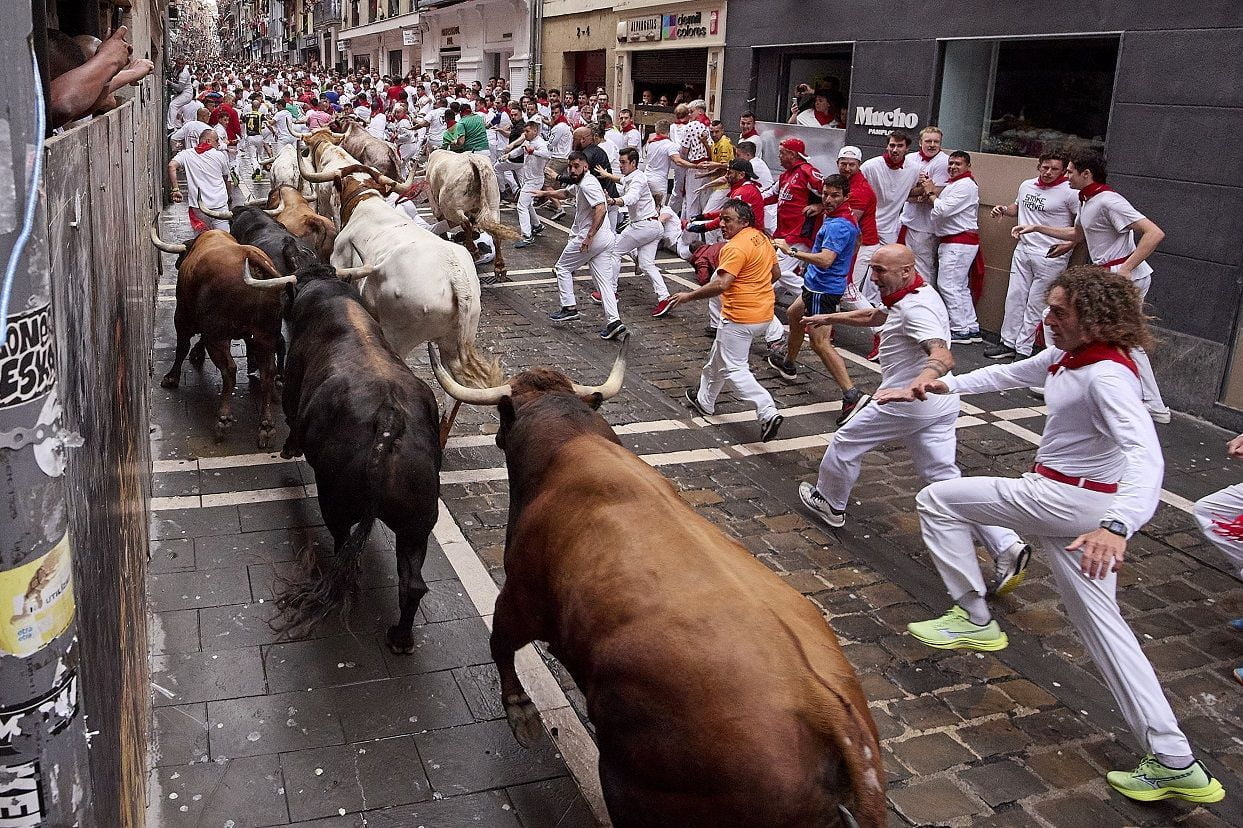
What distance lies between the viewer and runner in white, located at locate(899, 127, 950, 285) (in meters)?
12.4

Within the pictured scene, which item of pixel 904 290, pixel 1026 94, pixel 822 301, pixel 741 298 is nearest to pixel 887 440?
pixel 904 290

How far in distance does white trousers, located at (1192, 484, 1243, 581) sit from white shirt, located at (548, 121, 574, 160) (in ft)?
52.8

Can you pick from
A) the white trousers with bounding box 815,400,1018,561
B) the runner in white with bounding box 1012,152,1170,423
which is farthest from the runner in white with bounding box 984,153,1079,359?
the white trousers with bounding box 815,400,1018,561

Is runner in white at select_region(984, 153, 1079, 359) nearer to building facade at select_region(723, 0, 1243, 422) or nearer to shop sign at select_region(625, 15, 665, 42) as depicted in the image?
building facade at select_region(723, 0, 1243, 422)

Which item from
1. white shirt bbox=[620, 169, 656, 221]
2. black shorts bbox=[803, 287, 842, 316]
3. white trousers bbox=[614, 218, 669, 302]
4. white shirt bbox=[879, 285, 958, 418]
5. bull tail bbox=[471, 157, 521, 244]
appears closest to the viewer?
white shirt bbox=[879, 285, 958, 418]

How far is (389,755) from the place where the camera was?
446 centimetres

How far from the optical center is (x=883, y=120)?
46.6 feet

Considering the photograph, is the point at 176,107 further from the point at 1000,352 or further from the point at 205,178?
the point at 1000,352

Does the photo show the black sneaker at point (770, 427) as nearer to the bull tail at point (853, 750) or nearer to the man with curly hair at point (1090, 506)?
the man with curly hair at point (1090, 506)

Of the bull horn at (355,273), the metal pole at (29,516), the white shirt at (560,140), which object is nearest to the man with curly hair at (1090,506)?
the metal pole at (29,516)

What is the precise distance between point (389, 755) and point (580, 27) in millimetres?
25832

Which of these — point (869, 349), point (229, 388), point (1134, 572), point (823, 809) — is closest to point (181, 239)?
point (229, 388)

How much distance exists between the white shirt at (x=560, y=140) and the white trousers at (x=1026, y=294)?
1115 cm

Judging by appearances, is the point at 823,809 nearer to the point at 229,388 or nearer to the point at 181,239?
the point at 229,388
